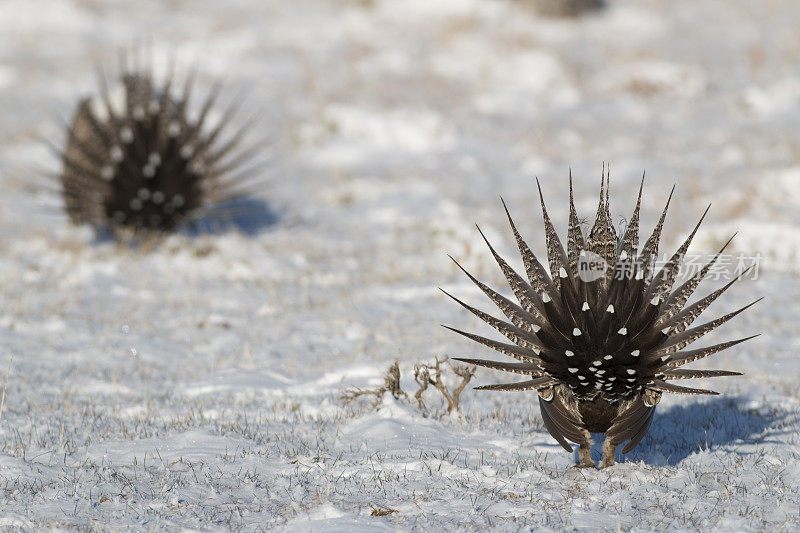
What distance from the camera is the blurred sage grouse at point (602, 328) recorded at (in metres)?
4.05

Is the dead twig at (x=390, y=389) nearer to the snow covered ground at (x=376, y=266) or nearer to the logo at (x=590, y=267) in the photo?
the snow covered ground at (x=376, y=266)

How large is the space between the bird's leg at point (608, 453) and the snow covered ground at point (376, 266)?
0.14 meters

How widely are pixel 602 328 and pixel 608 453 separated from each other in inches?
35.5

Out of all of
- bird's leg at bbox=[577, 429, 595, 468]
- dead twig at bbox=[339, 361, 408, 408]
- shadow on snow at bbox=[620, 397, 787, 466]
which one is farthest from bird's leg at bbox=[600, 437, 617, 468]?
dead twig at bbox=[339, 361, 408, 408]

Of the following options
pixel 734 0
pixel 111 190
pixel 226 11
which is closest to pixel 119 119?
pixel 111 190

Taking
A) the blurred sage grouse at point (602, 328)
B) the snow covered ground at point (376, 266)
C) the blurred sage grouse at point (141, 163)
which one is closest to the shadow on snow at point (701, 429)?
the snow covered ground at point (376, 266)

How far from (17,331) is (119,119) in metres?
3.57

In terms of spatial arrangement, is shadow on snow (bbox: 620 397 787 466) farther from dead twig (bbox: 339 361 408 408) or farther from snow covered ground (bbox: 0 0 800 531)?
dead twig (bbox: 339 361 408 408)

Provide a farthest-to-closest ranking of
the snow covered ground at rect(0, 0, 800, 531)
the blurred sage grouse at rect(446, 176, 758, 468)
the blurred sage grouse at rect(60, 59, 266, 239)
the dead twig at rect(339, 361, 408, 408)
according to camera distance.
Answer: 1. the blurred sage grouse at rect(60, 59, 266, 239)
2. the dead twig at rect(339, 361, 408, 408)
3. the snow covered ground at rect(0, 0, 800, 531)
4. the blurred sage grouse at rect(446, 176, 758, 468)

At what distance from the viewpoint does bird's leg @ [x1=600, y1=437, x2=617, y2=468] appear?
446 cm

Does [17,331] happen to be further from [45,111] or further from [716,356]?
[45,111]

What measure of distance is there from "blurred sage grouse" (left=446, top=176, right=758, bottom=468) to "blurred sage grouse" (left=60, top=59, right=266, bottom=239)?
277 inches

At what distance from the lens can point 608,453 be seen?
14.8ft

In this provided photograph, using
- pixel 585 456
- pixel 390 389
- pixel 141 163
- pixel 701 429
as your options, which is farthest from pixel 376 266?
pixel 585 456
